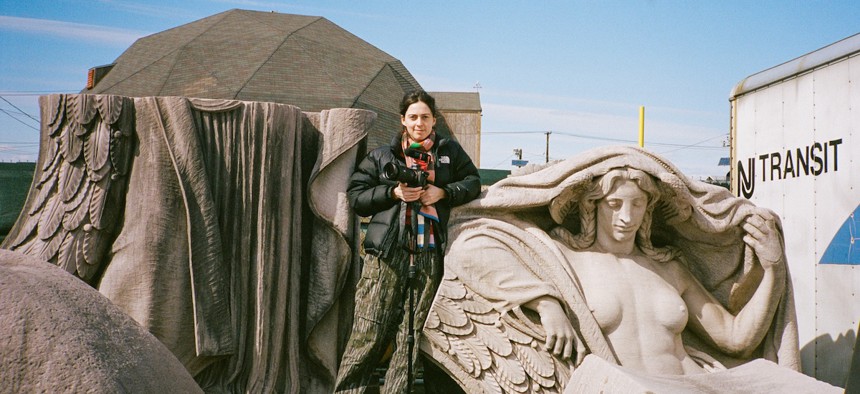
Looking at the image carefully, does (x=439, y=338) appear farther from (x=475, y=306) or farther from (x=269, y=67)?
(x=269, y=67)

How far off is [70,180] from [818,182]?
195 inches

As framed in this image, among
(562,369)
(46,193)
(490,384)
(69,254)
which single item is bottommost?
(490,384)

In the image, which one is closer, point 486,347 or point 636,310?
point 486,347

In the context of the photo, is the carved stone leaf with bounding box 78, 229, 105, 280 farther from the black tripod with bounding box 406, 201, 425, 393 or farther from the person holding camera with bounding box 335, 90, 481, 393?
the black tripod with bounding box 406, 201, 425, 393

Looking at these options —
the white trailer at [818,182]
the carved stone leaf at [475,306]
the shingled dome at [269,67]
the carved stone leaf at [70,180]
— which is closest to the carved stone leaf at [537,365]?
the carved stone leaf at [475,306]

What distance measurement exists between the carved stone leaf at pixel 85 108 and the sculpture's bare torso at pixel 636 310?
294cm

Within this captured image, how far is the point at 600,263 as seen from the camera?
4.94 metres

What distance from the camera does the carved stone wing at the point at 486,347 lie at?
4.55m

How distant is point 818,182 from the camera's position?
5.73 meters

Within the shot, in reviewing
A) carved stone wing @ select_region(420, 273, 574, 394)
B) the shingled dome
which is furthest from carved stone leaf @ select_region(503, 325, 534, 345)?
the shingled dome

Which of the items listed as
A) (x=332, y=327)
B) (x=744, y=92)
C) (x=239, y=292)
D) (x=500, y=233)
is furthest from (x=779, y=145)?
(x=239, y=292)

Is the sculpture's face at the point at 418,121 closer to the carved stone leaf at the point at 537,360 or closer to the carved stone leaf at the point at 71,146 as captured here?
the carved stone leaf at the point at 537,360

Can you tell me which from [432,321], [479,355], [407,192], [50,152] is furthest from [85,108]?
[479,355]

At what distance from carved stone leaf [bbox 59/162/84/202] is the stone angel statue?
216 cm
